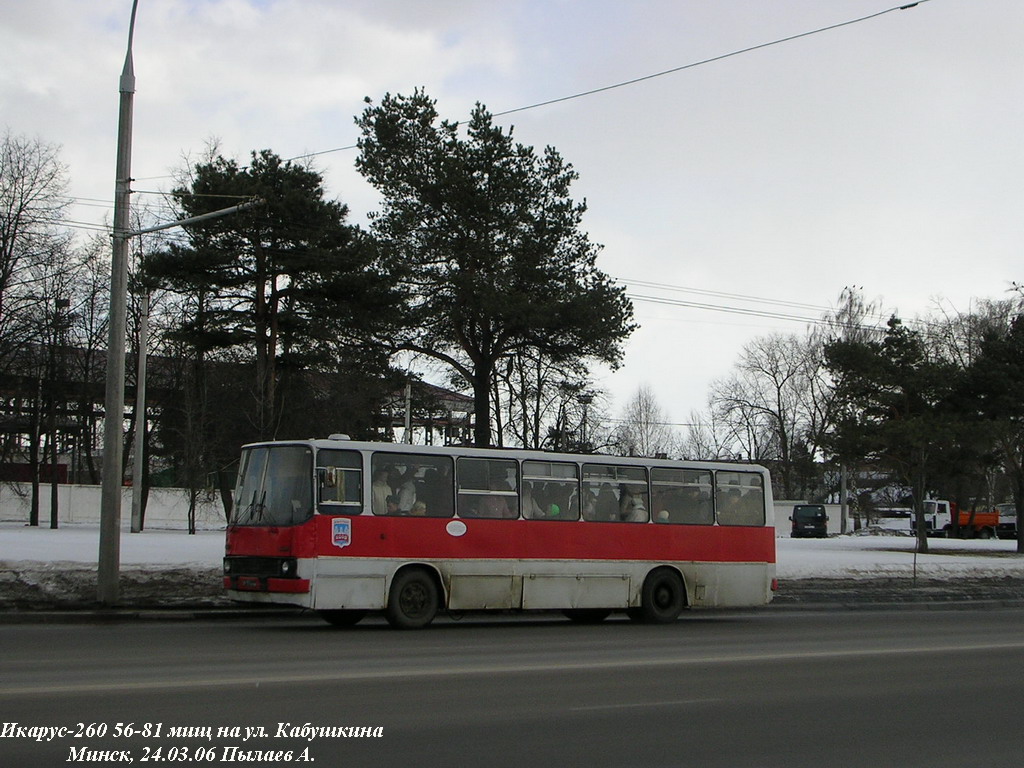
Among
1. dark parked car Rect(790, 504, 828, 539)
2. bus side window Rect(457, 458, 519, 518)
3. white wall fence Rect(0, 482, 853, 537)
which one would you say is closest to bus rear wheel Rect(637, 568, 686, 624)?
bus side window Rect(457, 458, 519, 518)

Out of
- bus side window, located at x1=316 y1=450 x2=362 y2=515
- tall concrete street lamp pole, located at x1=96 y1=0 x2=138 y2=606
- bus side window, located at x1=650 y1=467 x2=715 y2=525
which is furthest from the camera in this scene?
bus side window, located at x1=650 y1=467 x2=715 y2=525

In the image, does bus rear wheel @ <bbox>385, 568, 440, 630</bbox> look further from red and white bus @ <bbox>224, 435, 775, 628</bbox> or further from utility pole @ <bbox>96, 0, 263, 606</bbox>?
utility pole @ <bbox>96, 0, 263, 606</bbox>

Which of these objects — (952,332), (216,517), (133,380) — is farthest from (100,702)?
(952,332)

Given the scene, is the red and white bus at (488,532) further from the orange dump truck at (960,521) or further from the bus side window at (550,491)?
the orange dump truck at (960,521)

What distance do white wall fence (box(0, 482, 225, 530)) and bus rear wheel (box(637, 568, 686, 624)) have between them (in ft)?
124

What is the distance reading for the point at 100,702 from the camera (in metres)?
8.87

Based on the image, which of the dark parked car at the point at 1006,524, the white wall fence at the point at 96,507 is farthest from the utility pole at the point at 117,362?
the dark parked car at the point at 1006,524

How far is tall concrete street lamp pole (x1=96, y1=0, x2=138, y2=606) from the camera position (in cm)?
1844

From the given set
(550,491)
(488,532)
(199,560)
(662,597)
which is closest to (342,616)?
(488,532)

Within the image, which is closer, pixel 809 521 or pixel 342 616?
pixel 342 616

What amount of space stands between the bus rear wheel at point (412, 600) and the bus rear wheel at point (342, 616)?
0.53 metres

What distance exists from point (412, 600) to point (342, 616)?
3.77 ft

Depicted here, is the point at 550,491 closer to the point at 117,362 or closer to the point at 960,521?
the point at 117,362

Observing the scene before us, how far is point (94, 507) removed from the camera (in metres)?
58.2
